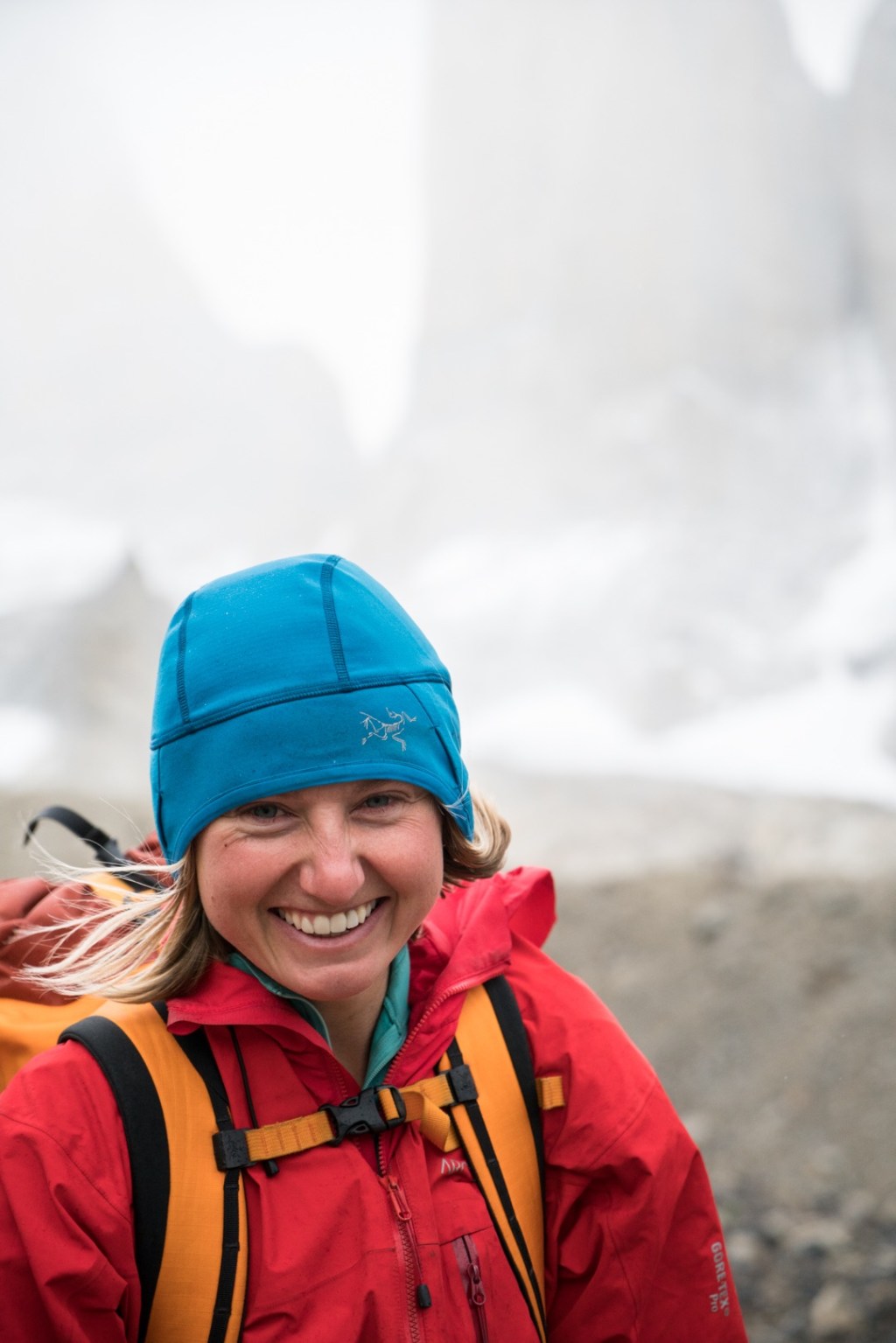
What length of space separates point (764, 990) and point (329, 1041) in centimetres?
400

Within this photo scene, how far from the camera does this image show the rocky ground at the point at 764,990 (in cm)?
321

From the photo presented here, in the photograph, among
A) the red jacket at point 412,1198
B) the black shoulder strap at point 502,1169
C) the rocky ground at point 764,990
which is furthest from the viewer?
the rocky ground at point 764,990

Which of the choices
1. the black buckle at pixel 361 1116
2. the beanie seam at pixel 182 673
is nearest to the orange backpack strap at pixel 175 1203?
the black buckle at pixel 361 1116

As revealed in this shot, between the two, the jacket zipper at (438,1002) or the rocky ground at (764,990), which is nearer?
the jacket zipper at (438,1002)

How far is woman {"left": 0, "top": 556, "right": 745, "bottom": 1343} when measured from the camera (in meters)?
1.03

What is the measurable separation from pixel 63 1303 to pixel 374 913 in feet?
1.55

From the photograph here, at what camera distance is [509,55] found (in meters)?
13.4

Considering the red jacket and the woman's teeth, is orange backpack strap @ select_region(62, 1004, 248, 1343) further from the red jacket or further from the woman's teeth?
the woman's teeth

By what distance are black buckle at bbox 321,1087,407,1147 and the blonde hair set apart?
220 mm

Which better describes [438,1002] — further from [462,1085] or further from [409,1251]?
[409,1251]

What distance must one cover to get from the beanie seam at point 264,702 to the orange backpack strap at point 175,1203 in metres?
0.32

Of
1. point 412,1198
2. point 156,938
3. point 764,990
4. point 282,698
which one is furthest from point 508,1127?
point 764,990

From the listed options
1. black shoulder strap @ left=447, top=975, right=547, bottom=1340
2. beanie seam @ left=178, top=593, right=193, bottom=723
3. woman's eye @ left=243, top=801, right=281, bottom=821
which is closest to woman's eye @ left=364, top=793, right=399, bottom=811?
woman's eye @ left=243, top=801, right=281, bottom=821

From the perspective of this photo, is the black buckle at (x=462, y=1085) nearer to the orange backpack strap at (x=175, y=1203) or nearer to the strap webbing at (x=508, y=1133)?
the strap webbing at (x=508, y=1133)
